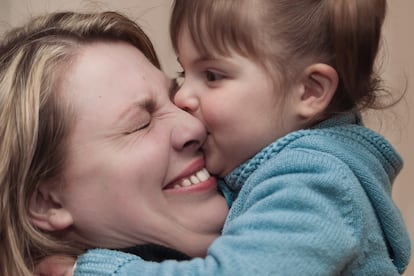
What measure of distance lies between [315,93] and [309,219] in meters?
0.25

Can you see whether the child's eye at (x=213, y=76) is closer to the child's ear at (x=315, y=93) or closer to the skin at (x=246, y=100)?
the skin at (x=246, y=100)

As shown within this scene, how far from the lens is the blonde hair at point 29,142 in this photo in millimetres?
904

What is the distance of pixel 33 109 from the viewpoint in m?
0.91

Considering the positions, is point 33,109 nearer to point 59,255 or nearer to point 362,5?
point 59,255

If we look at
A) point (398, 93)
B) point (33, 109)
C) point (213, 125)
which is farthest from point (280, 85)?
point (398, 93)

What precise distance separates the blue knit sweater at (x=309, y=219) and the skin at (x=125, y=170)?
0.20ft

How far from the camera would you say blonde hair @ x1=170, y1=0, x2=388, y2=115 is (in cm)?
94

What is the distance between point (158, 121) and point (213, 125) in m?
0.08

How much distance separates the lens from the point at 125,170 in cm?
91

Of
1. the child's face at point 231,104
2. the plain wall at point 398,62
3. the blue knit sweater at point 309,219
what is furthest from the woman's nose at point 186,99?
the plain wall at point 398,62

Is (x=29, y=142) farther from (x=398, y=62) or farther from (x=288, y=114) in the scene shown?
(x=398, y=62)

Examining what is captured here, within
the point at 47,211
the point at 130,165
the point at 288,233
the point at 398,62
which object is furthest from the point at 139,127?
the point at 398,62

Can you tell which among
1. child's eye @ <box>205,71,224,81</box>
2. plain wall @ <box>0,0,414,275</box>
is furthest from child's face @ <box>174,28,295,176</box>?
plain wall @ <box>0,0,414,275</box>

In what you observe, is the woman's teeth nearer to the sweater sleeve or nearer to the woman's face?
the woman's face
